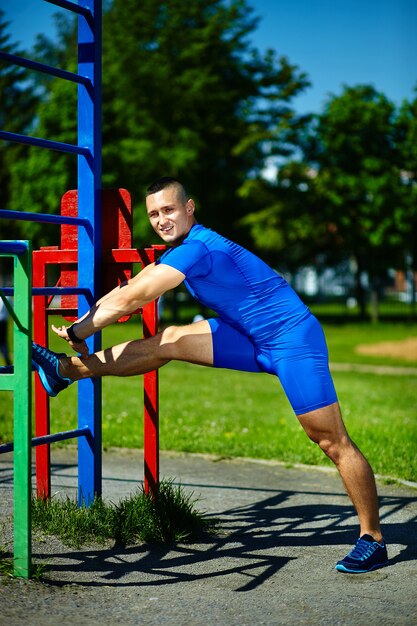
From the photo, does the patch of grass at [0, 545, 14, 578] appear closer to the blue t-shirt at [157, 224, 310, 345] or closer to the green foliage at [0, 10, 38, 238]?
the blue t-shirt at [157, 224, 310, 345]

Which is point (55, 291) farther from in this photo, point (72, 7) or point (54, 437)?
point (72, 7)

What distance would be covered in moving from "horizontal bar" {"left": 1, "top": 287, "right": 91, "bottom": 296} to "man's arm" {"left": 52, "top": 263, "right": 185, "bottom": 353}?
31cm

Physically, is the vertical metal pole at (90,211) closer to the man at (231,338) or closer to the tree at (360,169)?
the man at (231,338)

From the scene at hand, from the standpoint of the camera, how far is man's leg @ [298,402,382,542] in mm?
4371

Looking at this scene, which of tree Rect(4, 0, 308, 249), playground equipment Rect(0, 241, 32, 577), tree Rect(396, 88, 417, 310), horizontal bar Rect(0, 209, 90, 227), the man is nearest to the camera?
playground equipment Rect(0, 241, 32, 577)

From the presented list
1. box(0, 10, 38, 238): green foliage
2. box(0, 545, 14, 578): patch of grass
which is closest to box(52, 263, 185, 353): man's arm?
box(0, 545, 14, 578): patch of grass

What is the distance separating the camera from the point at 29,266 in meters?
3.97

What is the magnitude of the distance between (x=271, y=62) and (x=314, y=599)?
37306 millimetres

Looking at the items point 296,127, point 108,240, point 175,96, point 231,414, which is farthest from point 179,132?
point 108,240

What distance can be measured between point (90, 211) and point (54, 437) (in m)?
1.26

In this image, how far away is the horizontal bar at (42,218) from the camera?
13.6ft

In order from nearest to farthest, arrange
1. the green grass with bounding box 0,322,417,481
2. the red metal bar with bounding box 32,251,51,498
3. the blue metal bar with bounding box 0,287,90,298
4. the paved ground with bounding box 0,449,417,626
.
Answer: the paved ground with bounding box 0,449,417,626 < the blue metal bar with bounding box 0,287,90,298 < the red metal bar with bounding box 32,251,51,498 < the green grass with bounding box 0,322,417,481

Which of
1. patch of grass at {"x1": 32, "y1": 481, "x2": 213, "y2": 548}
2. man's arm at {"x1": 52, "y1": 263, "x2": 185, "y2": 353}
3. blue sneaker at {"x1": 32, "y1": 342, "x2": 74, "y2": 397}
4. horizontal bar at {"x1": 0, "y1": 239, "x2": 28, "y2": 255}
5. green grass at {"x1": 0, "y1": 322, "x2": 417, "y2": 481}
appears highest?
horizontal bar at {"x1": 0, "y1": 239, "x2": 28, "y2": 255}

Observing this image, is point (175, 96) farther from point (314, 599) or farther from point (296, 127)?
point (314, 599)
